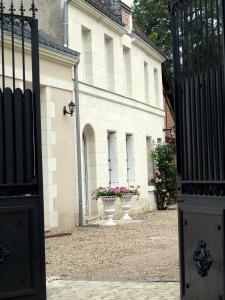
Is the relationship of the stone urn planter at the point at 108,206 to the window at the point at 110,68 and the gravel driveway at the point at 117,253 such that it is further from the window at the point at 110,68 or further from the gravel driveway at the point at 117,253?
the window at the point at 110,68

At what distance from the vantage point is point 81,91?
54.1 feet

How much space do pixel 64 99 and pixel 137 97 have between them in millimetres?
6948

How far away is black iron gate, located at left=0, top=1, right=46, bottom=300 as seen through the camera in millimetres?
6102

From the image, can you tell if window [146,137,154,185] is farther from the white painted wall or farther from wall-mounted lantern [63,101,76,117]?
wall-mounted lantern [63,101,76,117]

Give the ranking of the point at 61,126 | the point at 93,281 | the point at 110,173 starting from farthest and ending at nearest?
the point at 110,173 < the point at 61,126 < the point at 93,281

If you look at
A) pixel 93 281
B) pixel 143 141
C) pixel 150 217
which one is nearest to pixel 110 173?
pixel 150 217

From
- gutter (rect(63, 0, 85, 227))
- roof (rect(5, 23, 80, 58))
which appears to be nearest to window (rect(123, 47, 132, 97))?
gutter (rect(63, 0, 85, 227))

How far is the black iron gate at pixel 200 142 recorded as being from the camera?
537 centimetres

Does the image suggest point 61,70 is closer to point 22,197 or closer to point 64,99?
point 64,99

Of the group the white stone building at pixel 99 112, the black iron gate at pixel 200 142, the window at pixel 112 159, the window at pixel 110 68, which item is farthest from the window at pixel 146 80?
the black iron gate at pixel 200 142

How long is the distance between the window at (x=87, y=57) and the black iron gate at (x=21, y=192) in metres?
11.1

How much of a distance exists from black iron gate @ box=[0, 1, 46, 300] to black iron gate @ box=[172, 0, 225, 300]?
1417 mm

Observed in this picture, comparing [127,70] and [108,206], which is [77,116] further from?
[127,70]

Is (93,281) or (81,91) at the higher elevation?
(81,91)
